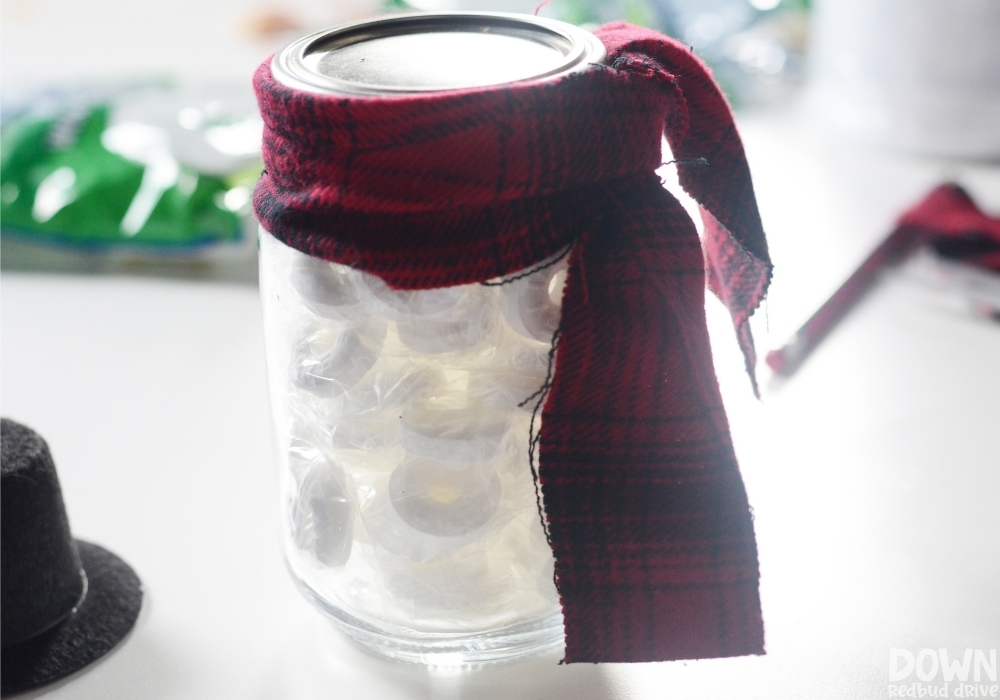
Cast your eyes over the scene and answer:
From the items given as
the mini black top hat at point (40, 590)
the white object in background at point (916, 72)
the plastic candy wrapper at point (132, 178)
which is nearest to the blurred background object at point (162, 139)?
the plastic candy wrapper at point (132, 178)

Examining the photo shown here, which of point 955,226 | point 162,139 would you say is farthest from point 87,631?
point 955,226

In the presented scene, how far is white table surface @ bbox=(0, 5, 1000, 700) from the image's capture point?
424 millimetres

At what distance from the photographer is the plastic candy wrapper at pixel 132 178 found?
74 cm

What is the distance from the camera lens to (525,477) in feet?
1.26

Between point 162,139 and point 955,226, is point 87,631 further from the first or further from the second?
point 955,226

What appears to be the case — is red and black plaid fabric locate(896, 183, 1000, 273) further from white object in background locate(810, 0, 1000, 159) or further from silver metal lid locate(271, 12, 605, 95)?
silver metal lid locate(271, 12, 605, 95)

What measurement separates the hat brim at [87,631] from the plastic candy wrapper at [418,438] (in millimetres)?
103

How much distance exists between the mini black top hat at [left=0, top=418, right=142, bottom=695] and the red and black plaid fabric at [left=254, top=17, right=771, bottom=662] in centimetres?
15

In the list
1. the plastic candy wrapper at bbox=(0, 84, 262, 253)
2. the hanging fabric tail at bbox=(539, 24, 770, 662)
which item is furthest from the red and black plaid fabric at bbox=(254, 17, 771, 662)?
the plastic candy wrapper at bbox=(0, 84, 262, 253)

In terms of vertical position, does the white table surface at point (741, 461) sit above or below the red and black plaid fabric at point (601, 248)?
below

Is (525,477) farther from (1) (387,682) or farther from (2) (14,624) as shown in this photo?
(2) (14,624)

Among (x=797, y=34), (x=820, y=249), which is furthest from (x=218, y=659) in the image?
(x=797, y=34)

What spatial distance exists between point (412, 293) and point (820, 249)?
20.4 inches

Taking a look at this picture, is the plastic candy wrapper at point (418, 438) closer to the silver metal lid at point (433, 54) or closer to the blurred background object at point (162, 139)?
the silver metal lid at point (433, 54)
